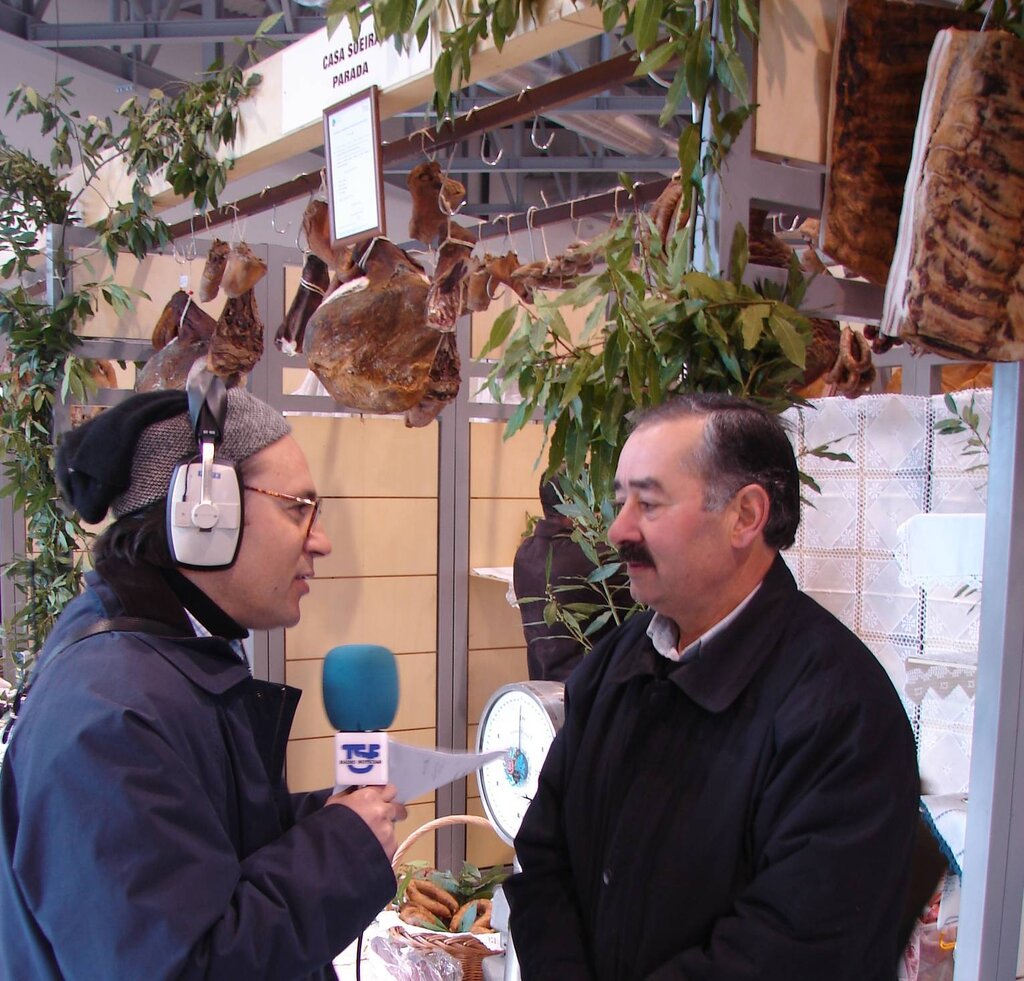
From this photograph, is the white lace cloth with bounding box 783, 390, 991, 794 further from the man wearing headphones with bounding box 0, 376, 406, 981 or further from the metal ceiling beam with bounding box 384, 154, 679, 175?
the metal ceiling beam with bounding box 384, 154, 679, 175

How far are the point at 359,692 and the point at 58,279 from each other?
3085mm

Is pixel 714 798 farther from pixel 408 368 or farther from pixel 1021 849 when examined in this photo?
pixel 408 368

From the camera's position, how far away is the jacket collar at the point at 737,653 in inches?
51.3

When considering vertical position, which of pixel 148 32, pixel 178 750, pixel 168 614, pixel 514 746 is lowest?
pixel 514 746

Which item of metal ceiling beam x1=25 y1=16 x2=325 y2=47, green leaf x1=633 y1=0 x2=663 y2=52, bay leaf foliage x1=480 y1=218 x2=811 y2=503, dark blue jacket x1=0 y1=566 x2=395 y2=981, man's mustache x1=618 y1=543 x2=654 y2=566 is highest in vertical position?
metal ceiling beam x1=25 y1=16 x2=325 y2=47

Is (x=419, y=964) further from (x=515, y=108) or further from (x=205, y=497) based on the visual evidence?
(x=515, y=108)

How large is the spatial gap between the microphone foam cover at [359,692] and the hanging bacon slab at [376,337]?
1.54 m

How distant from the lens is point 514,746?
207cm

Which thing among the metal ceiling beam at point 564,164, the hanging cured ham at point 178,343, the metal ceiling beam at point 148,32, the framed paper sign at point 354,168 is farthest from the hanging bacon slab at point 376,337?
the metal ceiling beam at point 564,164

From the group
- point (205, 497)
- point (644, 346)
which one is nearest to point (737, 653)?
point (644, 346)

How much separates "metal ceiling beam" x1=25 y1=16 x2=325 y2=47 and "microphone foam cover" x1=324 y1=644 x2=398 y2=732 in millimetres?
5067

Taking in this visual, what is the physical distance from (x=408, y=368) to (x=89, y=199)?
220 centimetres

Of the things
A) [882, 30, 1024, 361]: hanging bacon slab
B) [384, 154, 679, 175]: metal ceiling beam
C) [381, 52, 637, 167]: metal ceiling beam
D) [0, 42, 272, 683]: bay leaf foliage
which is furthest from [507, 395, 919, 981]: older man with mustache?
[384, 154, 679, 175]: metal ceiling beam

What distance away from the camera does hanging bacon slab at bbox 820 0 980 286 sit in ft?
4.80
